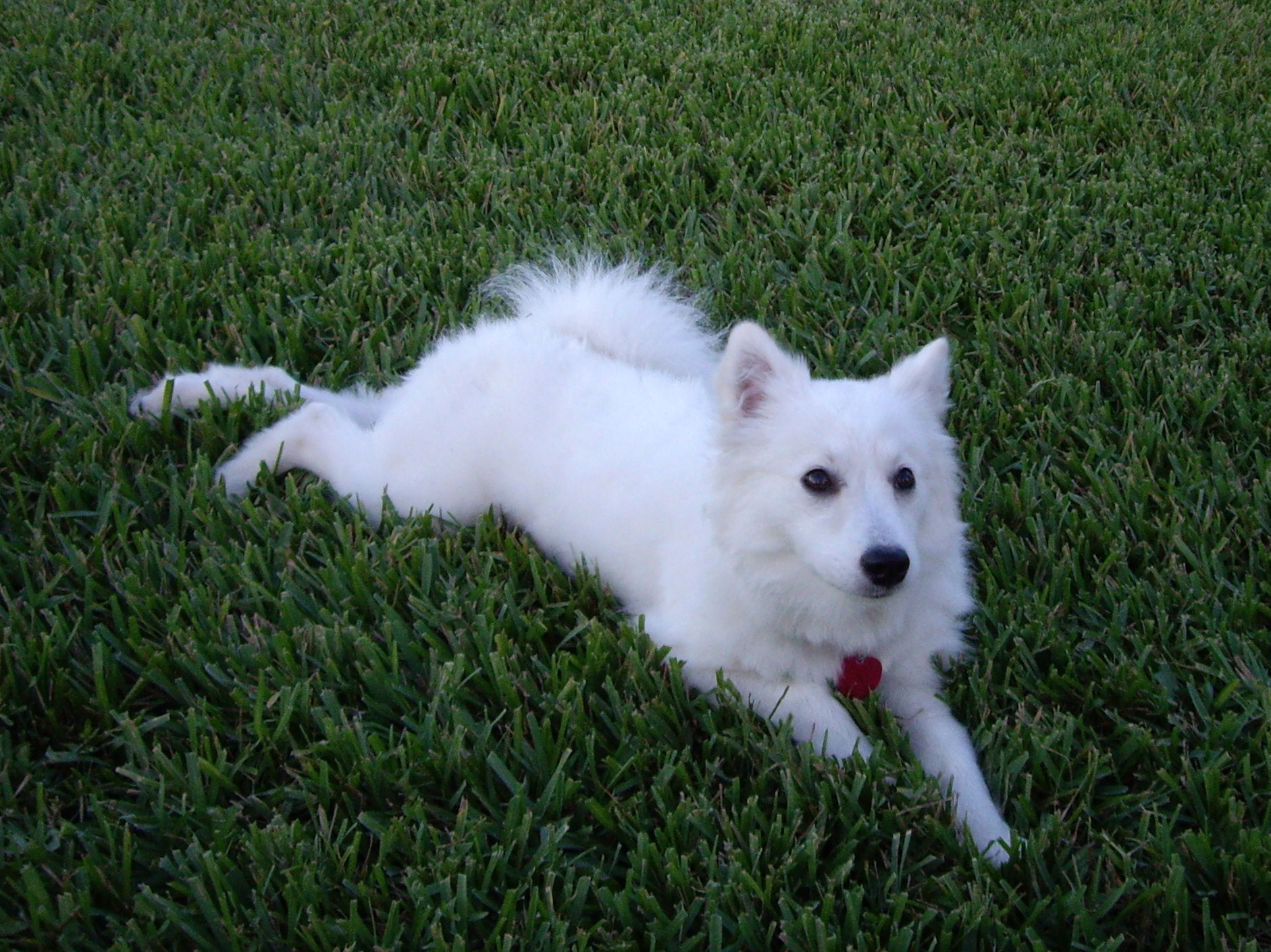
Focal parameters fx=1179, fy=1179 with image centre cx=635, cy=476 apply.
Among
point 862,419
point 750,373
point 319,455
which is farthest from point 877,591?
point 319,455

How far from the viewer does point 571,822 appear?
2.22 metres

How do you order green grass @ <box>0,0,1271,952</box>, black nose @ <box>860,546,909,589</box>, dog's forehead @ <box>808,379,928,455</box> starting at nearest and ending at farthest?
green grass @ <box>0,0,1271,952</box>, black nose @ <box>860,546,909,589</box>, dog's forehead @ <box>808,379,928,455</box>

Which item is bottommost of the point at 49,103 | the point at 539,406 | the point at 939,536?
the point at 49,103

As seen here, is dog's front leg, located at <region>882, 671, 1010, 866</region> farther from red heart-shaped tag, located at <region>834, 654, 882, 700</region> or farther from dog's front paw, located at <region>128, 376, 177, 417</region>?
dog's front paw, located at <region>128, 376, 177, 417</region>

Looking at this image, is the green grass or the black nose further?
the black nose

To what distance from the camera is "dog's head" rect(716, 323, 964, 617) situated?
2229mm

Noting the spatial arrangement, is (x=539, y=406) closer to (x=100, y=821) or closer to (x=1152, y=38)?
(x=100, y=821)

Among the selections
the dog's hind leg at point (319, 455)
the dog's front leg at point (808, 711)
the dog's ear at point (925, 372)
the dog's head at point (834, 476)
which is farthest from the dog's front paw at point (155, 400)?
the dog's ear at point (925, 372)

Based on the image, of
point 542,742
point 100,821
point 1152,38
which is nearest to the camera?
point 100,821

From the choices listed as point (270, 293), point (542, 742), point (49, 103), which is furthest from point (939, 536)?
point (49, 103)

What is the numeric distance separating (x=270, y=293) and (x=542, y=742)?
224 cm

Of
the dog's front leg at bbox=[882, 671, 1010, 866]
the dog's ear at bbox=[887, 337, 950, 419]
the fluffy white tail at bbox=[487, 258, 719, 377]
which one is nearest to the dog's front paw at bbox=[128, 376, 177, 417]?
the fluffy white tail at bbox=[487, 258, 719, 377]

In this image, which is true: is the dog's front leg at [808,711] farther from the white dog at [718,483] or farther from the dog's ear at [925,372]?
the dog's ear at [925,372]

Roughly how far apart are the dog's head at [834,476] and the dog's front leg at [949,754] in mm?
240
